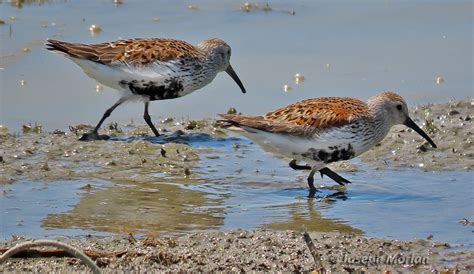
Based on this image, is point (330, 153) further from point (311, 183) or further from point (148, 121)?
point (148, 121)

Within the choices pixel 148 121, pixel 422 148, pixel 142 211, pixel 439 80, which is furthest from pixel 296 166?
pixel 439 80

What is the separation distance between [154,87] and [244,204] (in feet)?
10.4

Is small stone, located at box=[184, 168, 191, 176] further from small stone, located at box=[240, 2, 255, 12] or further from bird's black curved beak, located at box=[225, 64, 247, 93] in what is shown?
small stone, located at box=[240, 2, 255, 12]

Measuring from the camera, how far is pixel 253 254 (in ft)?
30.6

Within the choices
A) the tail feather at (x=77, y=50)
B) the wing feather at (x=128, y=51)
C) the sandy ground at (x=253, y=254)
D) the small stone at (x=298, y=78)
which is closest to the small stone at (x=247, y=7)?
the small stone at (x=298, y=78)

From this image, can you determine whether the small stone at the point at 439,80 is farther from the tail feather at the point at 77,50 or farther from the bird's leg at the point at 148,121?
the tail feather at the point at 77,50

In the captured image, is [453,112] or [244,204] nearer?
[244,204]

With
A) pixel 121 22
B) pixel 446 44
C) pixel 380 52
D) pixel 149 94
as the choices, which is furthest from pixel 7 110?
pixel 446 44

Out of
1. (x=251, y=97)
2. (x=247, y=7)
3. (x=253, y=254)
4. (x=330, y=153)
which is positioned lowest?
(x=253, y=254)

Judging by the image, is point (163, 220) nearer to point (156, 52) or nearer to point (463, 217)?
point (463, 217)

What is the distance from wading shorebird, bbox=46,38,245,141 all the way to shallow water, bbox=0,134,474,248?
1.50m

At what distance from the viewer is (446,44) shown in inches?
711

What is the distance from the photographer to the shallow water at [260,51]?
50.6 feet

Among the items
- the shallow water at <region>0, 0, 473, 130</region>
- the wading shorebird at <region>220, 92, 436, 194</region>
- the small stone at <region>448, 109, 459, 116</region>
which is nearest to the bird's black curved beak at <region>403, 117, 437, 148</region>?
the wading shorebird at <region>220, 92, 436, 194</region>
